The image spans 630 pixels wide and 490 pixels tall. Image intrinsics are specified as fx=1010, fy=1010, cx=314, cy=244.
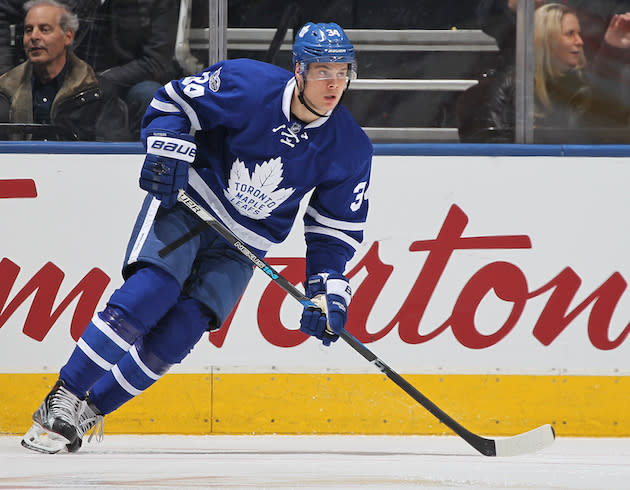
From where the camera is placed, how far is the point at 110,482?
91.0 inches

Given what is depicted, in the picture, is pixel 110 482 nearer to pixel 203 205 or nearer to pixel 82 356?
pixel 82 356

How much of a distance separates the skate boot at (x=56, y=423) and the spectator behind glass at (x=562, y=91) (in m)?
Answer: 1.72

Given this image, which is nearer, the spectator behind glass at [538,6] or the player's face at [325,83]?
the player's face at [325,83]

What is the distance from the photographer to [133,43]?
11.6 ft

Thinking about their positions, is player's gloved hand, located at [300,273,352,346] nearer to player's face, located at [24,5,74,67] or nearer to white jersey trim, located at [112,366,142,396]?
white jersey trim, located at [112,366,142,396]

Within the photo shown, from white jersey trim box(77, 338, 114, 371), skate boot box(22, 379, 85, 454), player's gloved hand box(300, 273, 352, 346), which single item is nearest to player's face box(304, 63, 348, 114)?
player's gloved hand box(300, 273, 352, 346)

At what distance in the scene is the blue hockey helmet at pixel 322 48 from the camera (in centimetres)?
255

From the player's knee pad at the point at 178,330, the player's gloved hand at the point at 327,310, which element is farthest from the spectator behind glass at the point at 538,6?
the player's knee pad at the point at 178,330

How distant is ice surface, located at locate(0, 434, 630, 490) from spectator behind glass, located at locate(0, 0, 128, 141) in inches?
43.2

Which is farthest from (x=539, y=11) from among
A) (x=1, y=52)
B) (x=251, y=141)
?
(x=1, y=52)

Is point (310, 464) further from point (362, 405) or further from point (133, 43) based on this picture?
point (133, 43)

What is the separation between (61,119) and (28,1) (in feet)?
1.38

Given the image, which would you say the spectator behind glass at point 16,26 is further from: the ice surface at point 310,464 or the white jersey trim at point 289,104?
the ice surface at point 310,464

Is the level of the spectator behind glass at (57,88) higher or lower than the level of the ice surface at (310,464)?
higher
